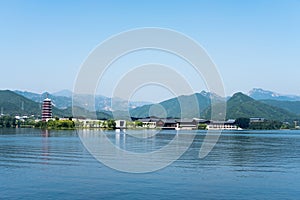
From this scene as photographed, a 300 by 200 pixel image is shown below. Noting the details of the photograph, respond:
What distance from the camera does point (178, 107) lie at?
15150 cm

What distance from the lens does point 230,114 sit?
386ft

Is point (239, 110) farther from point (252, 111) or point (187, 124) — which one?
point (187, 124)

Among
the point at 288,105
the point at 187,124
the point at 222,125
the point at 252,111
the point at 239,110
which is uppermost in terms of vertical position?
the point at 288,105

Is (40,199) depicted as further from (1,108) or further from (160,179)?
(1,108)

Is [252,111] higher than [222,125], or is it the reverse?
[252,111]

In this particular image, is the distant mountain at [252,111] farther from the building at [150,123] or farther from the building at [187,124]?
the building at [150,123]

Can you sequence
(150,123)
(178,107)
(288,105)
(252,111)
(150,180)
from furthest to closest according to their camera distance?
→ 1. (288,105)
2. (178,107)
3. (252,111)
4. (150,123)
5. (150,180)

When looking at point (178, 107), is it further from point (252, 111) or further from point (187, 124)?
point (187, 124)

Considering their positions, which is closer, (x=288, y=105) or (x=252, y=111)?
(x=252, y=111)

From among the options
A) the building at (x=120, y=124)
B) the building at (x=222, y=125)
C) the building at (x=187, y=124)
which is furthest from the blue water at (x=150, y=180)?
the building at (x=222, y=125)

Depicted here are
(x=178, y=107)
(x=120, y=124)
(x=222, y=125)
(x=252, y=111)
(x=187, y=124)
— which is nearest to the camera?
(x=120, y=124)

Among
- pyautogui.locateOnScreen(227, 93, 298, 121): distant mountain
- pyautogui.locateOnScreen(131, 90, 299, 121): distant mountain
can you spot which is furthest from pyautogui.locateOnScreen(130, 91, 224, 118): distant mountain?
pyautogui.locateOnScreen(227, 93, 298, 121): distant mountain


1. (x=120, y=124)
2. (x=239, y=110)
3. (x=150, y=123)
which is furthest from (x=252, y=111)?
(x=120, y=124)

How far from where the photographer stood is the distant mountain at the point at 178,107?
122025mm
